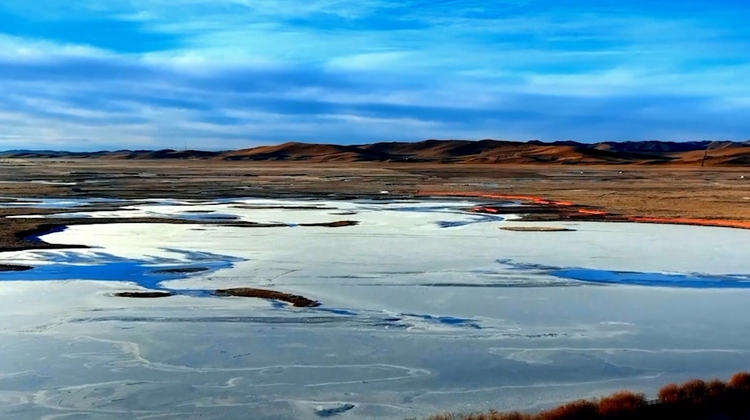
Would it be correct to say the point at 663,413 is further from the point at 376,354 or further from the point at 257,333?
the point at 257,333

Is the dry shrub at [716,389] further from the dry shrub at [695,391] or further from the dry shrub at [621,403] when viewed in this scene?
the dry shrub at [621,403]

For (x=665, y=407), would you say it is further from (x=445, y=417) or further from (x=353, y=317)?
(x=353, y=317)

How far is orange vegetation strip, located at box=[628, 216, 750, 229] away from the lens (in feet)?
58.7

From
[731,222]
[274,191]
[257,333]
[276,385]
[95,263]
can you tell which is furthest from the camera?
[274,191]

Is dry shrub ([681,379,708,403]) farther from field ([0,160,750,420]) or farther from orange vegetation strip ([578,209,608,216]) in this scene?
orange vegetation strip ([578,209,608,216])

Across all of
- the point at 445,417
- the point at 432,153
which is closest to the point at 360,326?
the point at 445,417

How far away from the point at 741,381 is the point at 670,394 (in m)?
0.69

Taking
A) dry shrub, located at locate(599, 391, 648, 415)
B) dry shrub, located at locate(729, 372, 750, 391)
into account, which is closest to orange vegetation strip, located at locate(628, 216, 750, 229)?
dry shrub, located at locate(729, 372, 750, 391)

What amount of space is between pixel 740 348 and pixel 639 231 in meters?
9.84

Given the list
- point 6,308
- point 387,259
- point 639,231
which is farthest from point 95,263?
point 639,231

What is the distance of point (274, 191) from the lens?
31703mm

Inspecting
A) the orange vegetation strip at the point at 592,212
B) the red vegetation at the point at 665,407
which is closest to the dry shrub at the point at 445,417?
the red vegetation at the point at 665,407

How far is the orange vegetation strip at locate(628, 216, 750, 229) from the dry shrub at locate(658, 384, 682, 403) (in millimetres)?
13321

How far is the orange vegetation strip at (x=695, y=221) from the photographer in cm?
1789
